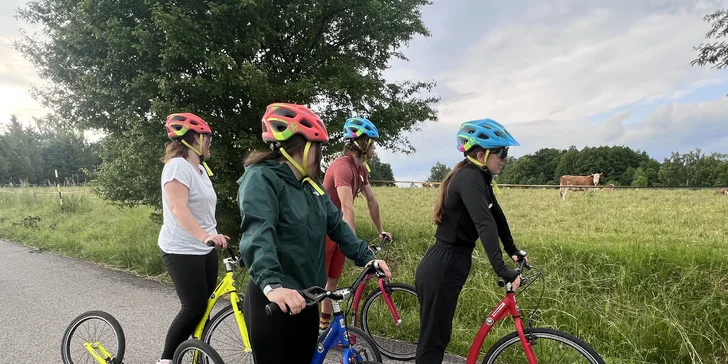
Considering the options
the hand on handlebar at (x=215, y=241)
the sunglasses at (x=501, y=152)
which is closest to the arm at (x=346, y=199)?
the hand on handlebar at (x=215, y=241)

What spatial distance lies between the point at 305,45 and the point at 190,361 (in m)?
7.29

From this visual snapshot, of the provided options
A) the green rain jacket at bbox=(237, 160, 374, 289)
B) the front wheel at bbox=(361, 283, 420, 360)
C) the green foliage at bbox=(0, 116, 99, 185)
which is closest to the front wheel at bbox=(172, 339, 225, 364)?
the green rain jacket at bbox=(237, 160, 374, 289)

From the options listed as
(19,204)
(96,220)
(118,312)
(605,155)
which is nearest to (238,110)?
(118,312)

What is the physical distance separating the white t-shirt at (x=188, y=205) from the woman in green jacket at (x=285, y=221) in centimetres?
105

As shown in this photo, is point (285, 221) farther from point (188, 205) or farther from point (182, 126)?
point (182, 126)

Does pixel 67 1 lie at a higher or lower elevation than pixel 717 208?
higher

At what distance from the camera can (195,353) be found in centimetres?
297

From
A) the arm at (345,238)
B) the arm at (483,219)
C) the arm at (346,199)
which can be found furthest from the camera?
the arm at (346,199)

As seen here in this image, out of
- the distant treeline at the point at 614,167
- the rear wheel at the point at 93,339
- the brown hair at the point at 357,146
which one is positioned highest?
the distant treeline at the point at 614,167

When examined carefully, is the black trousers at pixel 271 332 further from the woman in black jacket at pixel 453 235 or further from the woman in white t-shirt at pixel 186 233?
the woman in black jacket at pixel 453 235

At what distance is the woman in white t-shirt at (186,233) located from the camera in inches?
116

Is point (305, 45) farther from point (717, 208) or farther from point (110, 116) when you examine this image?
point (717, 208)

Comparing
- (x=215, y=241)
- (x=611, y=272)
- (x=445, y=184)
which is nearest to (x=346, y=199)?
(x=445, y=184)

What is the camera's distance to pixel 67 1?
783 centimetres
